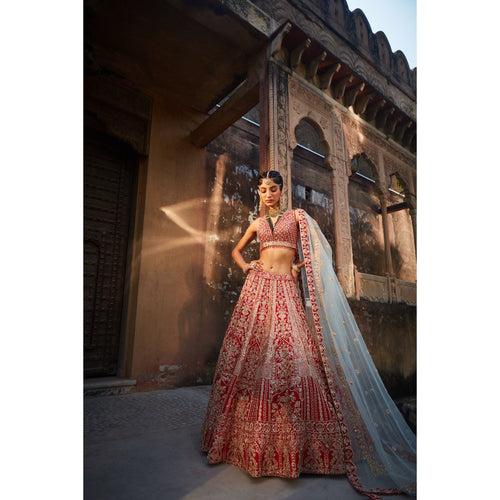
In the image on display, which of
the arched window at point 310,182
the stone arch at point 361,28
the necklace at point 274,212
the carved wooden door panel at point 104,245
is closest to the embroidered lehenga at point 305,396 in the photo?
the necklace at point 274,212

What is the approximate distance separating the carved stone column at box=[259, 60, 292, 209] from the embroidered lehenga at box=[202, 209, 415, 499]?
172 centimetres

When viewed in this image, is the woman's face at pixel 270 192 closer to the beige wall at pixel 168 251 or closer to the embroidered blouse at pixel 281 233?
the embroidered blouse at pixel 281 233

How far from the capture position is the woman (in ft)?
5.98

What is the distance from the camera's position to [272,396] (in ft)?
6.44

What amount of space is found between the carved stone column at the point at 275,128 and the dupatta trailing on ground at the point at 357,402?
173 centimetres

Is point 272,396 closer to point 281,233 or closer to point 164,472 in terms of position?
point 164,472

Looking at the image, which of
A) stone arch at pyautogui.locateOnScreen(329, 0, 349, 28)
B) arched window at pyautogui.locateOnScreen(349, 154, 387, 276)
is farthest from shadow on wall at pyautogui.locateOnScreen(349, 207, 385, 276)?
stone arch at pyautogui.locateOnScreen(329, 0, 349, 28)

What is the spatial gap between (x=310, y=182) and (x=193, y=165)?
3.26 m

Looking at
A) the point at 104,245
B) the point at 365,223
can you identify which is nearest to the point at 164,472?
the point at 104,245

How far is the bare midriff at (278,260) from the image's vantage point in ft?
7.94
